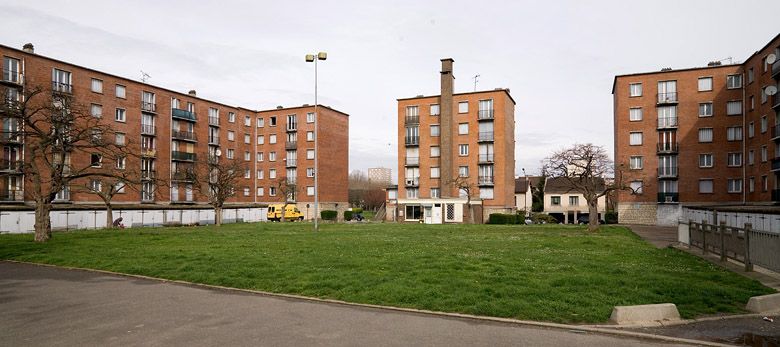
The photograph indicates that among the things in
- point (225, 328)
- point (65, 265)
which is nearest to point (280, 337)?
point (225, 328)

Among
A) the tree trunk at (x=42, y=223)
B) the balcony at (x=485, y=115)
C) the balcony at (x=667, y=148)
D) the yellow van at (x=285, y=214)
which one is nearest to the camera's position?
the tree trunk at (x=42, y=223)

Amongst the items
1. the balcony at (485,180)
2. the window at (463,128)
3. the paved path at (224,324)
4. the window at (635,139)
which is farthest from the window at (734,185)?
the paved path at (224,324)

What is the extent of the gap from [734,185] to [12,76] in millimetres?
71473

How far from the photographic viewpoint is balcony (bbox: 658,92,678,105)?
57.1 meters

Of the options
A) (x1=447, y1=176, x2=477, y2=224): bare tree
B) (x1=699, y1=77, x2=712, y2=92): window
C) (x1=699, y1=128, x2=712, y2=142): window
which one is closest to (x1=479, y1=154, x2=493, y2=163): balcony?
(x1=447, y1=176, x2=477, y2=224): bare tree

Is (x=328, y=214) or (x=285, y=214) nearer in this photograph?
(x=285, y=214)

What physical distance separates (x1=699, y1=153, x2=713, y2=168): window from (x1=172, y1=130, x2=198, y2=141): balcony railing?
61328mm

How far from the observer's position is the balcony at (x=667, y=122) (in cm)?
5712

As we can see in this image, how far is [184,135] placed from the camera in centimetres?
7000

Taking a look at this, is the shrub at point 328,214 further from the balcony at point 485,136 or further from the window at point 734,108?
the window at point 734,108

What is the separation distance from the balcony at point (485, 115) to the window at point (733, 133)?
82.9 feet

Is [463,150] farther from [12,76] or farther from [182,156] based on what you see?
[12,76]

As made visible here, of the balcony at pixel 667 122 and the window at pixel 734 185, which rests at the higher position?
the balcony at pixel 667 122

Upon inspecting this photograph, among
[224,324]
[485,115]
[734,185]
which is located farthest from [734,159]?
[224,324]
